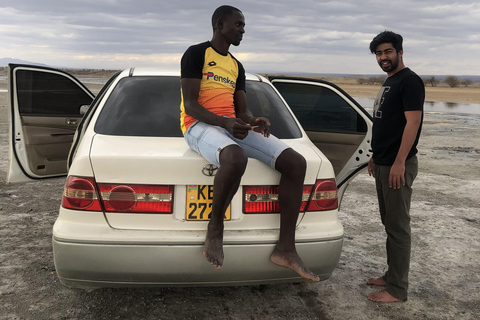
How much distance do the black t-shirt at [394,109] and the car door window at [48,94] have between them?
10.7 feet

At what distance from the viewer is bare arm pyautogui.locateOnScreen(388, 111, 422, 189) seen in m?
2.86

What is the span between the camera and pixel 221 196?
7.73 feet

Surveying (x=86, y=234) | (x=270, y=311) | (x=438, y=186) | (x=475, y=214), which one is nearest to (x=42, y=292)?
(x=86, y=234)

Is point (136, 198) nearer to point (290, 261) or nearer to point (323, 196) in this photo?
point (290, 261)

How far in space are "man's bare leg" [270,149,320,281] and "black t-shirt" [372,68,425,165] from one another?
2.95 ft

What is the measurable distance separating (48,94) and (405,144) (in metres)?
3.73

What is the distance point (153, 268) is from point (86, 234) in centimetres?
41

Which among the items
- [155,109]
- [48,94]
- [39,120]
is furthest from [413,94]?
[48,94]

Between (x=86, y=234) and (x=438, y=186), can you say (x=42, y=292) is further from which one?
(x=438, y=186)

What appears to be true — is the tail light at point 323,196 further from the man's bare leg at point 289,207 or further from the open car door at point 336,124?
the open car door at point 336,124

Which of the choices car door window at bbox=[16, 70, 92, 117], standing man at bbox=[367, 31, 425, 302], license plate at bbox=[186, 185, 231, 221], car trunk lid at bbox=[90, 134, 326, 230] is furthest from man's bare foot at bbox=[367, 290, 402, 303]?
car door window at bbox=[16, 70, 92, 117]

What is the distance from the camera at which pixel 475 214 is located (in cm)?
541

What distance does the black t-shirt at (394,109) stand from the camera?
9.41ft

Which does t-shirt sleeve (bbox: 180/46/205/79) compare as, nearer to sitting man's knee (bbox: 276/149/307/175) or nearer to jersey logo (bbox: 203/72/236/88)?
jersey logo (bbox: 203/72/236/88)
